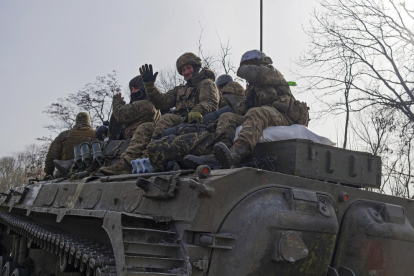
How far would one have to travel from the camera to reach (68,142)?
8906 mm

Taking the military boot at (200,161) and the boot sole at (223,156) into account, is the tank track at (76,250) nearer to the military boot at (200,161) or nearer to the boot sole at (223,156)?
the military boot at (200,161)

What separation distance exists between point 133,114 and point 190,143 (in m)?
2.63

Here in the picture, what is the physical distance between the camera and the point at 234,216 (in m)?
3.63

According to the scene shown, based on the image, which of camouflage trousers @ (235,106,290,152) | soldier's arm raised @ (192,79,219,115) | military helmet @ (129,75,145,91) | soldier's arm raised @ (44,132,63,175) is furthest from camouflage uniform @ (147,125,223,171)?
soldier's arm raised @ (44,132,63,175)

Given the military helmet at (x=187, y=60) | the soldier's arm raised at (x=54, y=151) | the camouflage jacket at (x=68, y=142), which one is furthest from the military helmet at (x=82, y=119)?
the military helmet at (x=187, y=60)

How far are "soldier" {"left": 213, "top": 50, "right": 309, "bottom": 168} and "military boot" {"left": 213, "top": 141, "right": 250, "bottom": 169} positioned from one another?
231 mm

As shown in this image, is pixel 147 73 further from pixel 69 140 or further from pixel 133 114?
pixel 69 140

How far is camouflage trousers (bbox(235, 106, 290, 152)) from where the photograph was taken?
479cm

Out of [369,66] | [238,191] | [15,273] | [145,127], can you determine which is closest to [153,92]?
[145,127]

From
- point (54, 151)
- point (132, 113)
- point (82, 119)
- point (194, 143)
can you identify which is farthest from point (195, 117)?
point (54, 151)

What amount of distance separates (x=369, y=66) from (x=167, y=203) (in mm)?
12910

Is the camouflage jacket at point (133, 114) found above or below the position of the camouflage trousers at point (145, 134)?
above

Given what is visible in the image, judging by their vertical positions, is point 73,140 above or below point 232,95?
below

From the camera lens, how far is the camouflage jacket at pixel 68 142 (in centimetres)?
888
